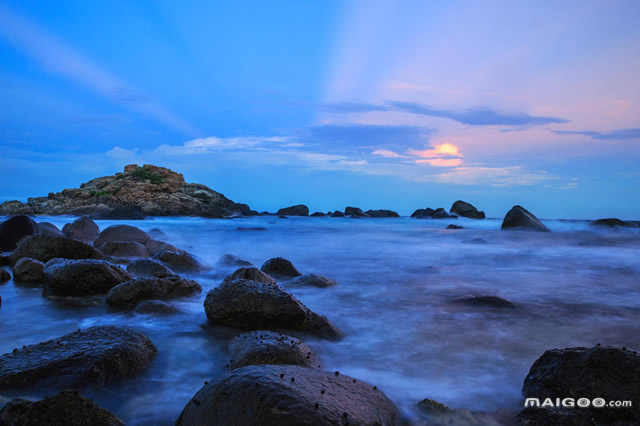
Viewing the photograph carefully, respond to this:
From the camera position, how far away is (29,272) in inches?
263

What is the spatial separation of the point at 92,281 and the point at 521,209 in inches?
807

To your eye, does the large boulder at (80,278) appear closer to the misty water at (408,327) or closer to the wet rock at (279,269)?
the misty water at (408,327)

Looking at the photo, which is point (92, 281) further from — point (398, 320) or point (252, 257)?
point (252, 257)

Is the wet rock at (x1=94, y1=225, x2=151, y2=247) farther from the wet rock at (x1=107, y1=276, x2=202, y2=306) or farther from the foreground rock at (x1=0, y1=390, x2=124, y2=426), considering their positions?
the foreground rock at (x1=0, y1=390, x2=124, y2=426)

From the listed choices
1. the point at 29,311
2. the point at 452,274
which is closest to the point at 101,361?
the point at 29,311

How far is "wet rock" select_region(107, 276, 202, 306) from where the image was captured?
213 inches

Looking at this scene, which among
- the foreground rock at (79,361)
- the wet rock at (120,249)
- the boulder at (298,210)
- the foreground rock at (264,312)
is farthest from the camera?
the boulder at (298,210)

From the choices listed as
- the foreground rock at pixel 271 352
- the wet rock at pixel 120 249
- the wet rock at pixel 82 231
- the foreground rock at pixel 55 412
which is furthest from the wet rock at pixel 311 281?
the wet rock at pixel 82 231

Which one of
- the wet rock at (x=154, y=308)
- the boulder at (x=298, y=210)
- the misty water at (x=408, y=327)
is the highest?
the boulder at (x=298, y=210)

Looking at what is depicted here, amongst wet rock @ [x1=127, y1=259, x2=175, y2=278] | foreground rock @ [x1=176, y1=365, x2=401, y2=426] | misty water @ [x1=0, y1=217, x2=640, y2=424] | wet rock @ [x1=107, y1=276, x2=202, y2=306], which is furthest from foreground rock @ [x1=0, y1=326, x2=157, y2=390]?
wet rock @ [x1=127, y1=259, x2=175, y2=278]

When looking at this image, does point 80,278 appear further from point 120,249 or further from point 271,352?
point 120,249

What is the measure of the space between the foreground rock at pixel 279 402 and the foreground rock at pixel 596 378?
4.20 ft

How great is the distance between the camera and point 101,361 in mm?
3189

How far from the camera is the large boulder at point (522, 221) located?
2027cm
